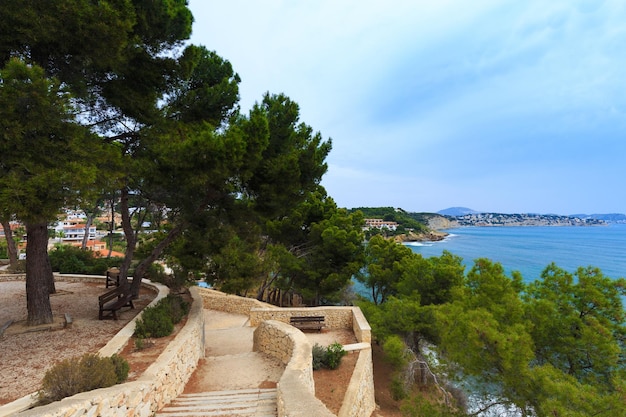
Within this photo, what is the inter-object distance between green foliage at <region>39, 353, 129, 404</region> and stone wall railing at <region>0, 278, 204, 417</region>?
157 mm

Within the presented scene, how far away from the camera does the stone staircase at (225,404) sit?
4.42m

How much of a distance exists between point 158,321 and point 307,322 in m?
5.28

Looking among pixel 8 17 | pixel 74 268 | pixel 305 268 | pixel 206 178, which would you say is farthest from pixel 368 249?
pixel 8 17

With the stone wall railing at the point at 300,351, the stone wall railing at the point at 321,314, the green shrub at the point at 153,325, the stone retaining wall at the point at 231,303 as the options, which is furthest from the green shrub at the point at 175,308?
the stone retaining wall at the point at 231,303

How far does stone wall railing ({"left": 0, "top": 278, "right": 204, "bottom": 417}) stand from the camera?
3120 millimetres

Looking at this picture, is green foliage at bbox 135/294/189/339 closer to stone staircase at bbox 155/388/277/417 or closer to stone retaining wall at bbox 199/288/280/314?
stone staircase at bbox 155/388/277/417

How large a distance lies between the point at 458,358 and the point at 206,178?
634 centimetres

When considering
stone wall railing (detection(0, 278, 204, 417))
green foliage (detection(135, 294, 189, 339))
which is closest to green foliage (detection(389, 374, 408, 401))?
stone wall railing (detection(0, 278, 204, 417))

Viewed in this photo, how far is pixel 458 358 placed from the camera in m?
6.85

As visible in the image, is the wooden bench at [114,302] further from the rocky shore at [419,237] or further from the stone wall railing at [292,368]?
the rocky shore at [419,237]

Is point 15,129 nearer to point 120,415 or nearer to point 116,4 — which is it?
point 116,4

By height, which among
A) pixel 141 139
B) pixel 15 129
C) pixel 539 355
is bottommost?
pixel 539 355

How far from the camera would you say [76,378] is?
142 inches

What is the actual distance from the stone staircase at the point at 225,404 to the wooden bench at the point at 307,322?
17.0ft
